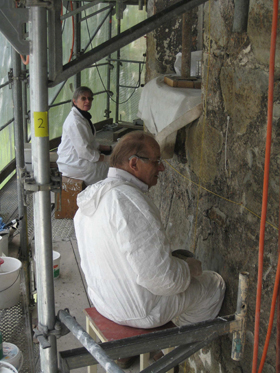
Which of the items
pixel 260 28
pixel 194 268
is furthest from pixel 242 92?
pixel 194 268

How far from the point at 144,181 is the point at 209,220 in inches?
20.3

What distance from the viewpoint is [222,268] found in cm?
247

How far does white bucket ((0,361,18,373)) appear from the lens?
2.41 metres

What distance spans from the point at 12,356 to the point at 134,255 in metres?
1.21

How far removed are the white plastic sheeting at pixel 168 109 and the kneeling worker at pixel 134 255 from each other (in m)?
0.41

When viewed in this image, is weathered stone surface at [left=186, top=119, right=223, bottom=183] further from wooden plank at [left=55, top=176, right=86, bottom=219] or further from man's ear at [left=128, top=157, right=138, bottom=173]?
wooden plank at [left=55, top=176, right=86, bottom=219]

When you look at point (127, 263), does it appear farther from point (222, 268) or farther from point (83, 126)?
point (83, 126)

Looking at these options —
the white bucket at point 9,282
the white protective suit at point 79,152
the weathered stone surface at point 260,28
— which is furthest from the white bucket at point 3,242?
the weathered stone surface at point 260,28

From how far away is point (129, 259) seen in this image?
2.00 metres

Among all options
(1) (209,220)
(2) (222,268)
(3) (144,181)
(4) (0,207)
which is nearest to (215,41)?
(3) (144,181)

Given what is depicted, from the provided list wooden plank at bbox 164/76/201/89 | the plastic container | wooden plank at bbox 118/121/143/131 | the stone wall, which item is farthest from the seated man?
wooden plank at bbox 118/121/143/131

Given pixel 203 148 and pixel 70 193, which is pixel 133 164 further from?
pixel 70 193

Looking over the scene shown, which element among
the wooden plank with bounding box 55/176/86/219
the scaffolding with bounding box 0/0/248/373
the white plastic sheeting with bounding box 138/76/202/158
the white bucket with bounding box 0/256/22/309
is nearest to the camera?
the scaffolding with bounding box 0/0/248/373

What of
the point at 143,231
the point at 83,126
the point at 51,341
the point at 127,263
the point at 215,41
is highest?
the point at 215,41
